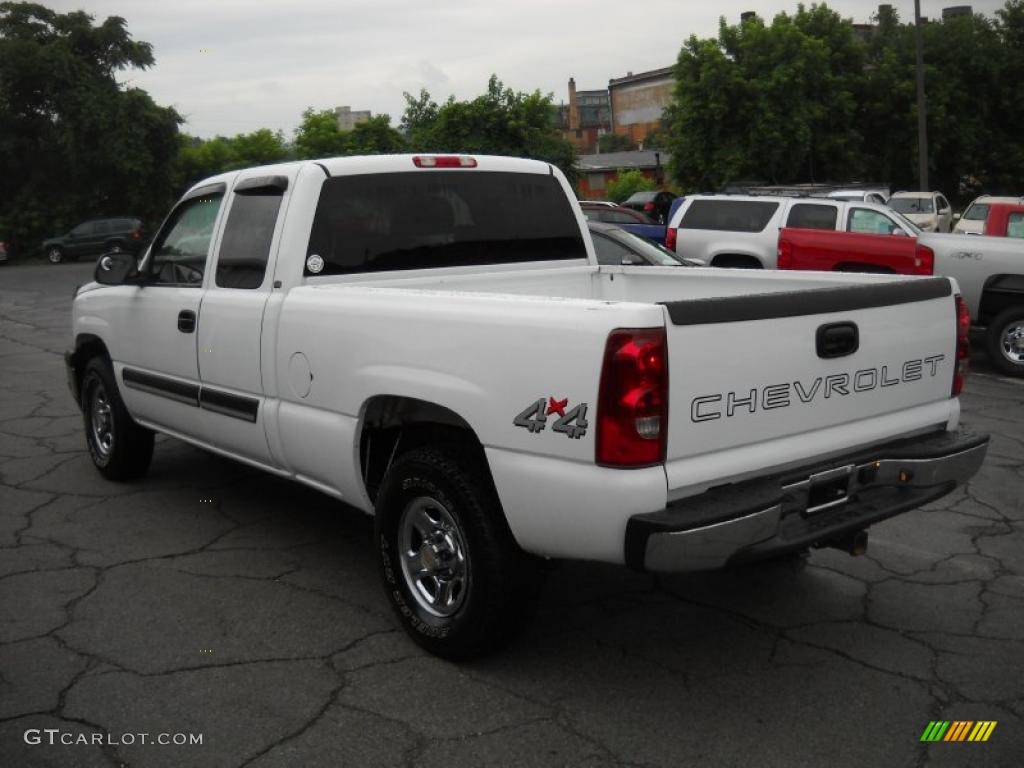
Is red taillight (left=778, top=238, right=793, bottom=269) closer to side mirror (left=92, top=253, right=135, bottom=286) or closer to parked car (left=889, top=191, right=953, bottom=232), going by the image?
side mirror (left=92, top=253, right=135, bottom=286)

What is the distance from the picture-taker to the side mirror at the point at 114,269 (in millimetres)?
5762

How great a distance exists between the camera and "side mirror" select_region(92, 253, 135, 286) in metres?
5.76

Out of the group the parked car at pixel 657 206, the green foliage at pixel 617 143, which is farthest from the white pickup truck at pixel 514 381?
the green foliage at pixel 617 143

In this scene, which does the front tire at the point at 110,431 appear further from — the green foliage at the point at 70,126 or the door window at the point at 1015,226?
the green foliage at the point at 70,126

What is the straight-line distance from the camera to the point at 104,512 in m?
5.87

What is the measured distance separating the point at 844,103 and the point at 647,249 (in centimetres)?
2727

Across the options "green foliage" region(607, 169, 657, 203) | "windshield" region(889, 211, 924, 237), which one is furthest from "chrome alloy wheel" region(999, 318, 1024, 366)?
"green foliage" region(607, 169, 657, 203)

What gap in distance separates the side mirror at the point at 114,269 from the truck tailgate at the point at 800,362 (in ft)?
12.3

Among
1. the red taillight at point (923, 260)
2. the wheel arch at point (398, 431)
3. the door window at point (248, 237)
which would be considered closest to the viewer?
the wheel arch at point (398, 431)

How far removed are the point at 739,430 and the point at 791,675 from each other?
1.02 metres

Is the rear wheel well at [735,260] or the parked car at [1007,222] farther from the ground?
the parked car at [1007,222]

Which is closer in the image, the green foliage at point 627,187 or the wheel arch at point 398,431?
the wheel arch at point 398,431

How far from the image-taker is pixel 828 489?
3553 mm

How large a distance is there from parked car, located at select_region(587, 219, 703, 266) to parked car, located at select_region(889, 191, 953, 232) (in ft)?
54.7
